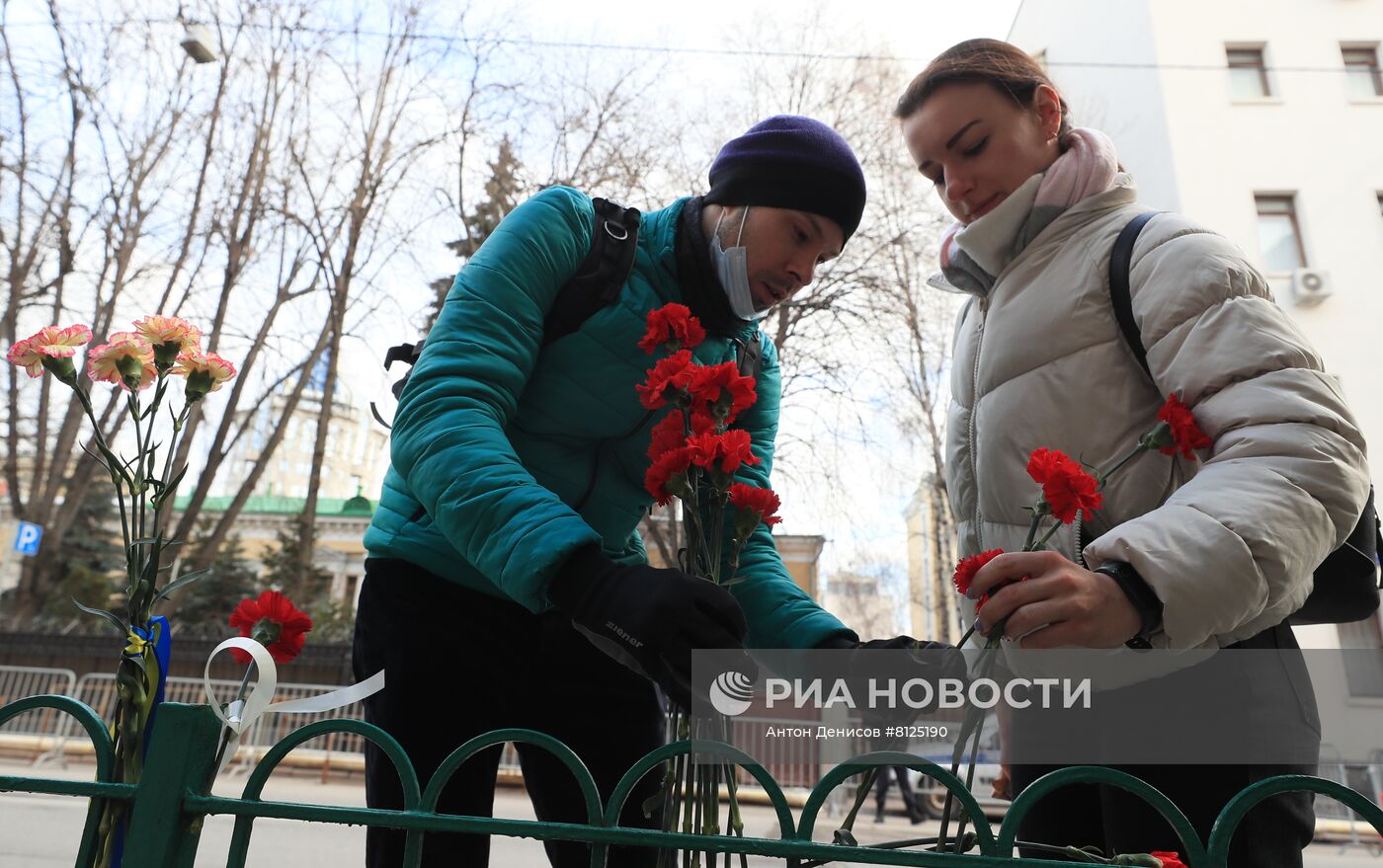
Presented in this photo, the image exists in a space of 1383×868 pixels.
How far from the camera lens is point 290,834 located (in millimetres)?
6309

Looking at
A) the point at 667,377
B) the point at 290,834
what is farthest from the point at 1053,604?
the point at 290,834

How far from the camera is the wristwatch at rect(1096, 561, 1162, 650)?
854 mm

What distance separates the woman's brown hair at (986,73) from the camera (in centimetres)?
136

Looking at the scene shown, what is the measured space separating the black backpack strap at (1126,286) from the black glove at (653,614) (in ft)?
2.23

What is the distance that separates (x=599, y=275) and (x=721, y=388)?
45cm

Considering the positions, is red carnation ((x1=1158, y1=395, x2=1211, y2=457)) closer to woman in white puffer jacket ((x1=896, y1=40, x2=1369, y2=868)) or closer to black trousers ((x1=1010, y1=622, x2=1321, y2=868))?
woman in white puffer jacket ((x1=896, y1=40, x2=1369, y2=868))

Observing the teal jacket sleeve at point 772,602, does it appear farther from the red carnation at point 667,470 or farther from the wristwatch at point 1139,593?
the wristwatch at point 1139,593

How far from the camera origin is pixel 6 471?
1079cm

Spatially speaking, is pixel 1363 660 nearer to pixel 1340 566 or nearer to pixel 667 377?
pixel 1340 566

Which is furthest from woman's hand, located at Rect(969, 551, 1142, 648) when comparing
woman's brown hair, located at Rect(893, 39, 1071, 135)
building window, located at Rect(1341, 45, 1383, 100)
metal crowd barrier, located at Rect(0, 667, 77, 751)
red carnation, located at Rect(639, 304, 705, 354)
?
building window, located at Rect(1341, 45, 1383, 100)

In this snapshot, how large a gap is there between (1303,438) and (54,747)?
36.1ft

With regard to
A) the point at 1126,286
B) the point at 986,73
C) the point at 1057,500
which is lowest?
the point at 1057,500

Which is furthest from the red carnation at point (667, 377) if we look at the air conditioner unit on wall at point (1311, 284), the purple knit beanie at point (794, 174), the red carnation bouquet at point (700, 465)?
the air conditioner unit on wall at point (1311, 284)

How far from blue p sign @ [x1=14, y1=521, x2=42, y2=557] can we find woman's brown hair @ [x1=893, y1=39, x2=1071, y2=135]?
12821 millimetres
